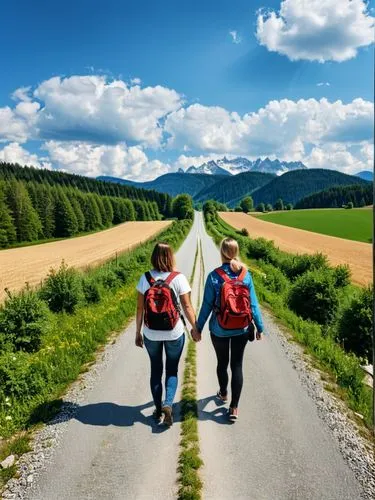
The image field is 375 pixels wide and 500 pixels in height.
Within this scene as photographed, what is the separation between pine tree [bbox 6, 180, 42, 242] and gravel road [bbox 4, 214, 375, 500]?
66275 mm

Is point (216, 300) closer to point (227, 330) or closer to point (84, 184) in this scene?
point (227, 330)

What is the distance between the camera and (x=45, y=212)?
→ 78.1 metres

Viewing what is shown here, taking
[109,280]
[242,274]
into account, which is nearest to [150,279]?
[242,274]

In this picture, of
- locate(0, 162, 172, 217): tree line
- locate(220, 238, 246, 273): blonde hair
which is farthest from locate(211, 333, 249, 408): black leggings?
locate(0, 162, 172, 217): tree line

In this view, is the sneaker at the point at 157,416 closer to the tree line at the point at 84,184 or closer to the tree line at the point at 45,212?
the tree line at the point at 45,212

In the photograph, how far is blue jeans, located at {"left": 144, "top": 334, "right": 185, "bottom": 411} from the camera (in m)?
5.82

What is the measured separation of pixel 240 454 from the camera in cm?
506

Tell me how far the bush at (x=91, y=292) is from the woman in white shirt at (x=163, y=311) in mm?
10387

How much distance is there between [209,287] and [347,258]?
41028mm

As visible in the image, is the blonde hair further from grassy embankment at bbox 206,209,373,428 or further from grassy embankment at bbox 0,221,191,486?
grassy embankment at bbox 0,221,191,486

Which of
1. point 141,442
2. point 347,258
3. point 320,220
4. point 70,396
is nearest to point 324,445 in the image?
point 141,442

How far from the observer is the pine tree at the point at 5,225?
201 feet

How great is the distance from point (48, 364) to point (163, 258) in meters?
4.42

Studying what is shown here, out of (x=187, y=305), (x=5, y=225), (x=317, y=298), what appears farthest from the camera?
(x=5, y=225)
